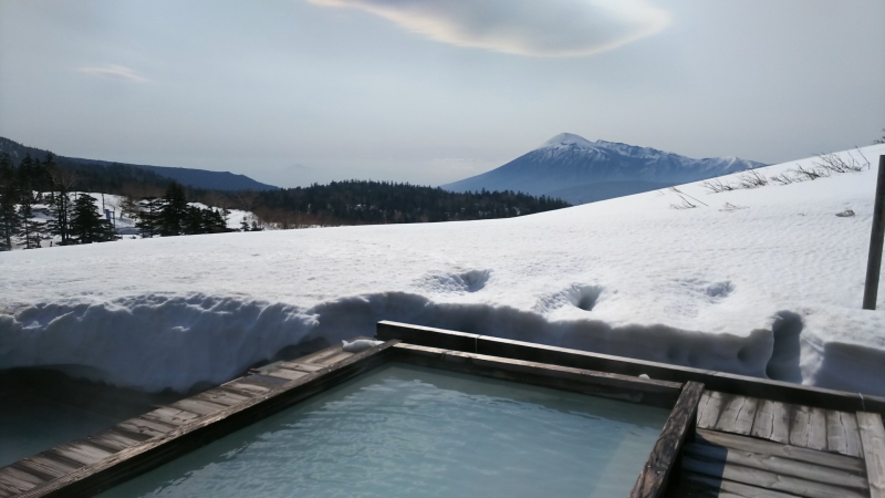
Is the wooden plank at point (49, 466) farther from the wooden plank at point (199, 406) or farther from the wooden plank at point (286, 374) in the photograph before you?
the wooden plank at point (286, 374)

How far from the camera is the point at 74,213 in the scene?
5556 cm

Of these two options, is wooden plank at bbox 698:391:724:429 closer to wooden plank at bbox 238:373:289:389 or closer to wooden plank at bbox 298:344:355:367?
wooden plank at bbox 298:344:355:367

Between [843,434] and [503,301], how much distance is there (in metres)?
3.23

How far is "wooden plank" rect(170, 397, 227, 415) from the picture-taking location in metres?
4.02

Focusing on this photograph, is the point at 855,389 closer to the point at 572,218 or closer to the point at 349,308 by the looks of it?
the point at 349,308

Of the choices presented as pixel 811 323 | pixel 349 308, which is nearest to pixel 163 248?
pixel 349 308

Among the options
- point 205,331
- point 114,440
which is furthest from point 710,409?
point 205,331

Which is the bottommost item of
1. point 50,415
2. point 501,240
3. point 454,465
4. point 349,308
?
point 50,415

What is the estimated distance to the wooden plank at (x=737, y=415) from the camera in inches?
138

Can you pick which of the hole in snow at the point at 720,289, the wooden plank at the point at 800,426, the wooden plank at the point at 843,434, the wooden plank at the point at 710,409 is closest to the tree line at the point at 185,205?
the hole in snow at the point at 720,289

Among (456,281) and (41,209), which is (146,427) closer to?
(456,281)

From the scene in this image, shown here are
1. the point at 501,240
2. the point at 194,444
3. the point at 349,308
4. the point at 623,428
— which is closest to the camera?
Result: the point at 194,444

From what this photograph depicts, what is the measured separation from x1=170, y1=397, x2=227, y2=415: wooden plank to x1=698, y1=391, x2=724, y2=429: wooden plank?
3494 mm

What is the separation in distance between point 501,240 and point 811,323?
5917mm
